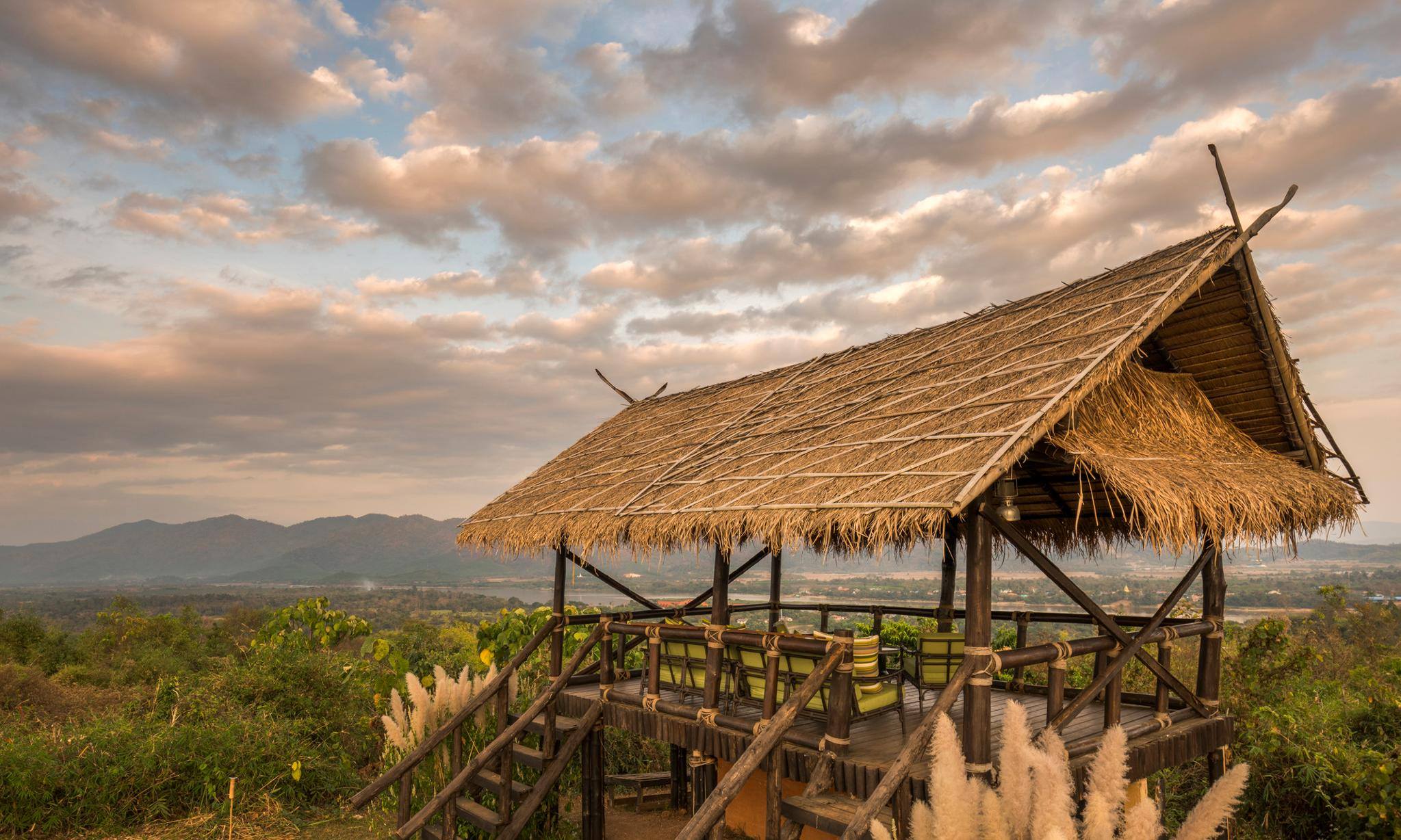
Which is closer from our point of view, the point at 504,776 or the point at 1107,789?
the point at 1107,789

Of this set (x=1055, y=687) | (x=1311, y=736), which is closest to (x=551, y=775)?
(x=1055, y=687)

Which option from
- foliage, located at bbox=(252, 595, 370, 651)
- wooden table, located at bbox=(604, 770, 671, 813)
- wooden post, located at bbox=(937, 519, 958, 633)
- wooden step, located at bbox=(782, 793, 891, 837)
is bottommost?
wooden table, located at bbox=(604, 770, 671, 813)

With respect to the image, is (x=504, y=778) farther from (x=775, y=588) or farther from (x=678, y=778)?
(x=775, y=588)

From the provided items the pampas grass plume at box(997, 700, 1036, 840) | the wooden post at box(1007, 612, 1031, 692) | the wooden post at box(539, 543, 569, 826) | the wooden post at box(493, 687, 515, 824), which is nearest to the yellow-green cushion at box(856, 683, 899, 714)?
the wooden post at box(1007, 612, 1031, 692)

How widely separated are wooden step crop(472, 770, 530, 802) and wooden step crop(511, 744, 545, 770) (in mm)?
168

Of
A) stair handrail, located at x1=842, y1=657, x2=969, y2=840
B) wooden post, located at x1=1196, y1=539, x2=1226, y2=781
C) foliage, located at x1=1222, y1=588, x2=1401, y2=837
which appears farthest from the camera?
foliage, located at x1=1222, y1=588, x2=1401, y2=837

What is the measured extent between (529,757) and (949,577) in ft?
15.4

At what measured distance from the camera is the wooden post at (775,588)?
937 centimetres

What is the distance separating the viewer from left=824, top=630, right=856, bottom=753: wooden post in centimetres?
510

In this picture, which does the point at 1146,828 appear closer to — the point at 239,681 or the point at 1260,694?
the point at 1260,694

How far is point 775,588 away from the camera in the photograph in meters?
9.84

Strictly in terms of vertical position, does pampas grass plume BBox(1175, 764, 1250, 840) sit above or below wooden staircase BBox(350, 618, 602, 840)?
above

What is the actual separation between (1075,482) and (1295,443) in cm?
174

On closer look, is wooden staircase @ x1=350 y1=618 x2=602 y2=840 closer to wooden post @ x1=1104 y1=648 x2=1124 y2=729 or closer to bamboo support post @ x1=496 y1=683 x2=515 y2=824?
bamboo support post @ x1=496 y1=683 x2=515 y2=824
